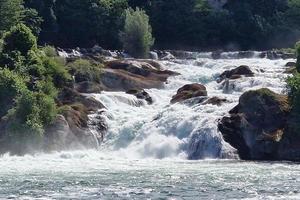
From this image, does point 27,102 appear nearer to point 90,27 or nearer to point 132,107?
point 132,107

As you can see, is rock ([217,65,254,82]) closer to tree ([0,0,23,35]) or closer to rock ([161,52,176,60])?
rock ([161,52,176,60])

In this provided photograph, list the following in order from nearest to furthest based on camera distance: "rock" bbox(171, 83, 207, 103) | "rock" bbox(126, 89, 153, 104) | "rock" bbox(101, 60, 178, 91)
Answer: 1. "rock" bbox(171, 83, 207, 103)
2. "rock" bbox(126, 89, 153, 104)
3. "rock" bbox(101, 60, 178, 91)

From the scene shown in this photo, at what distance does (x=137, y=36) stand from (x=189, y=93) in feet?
141

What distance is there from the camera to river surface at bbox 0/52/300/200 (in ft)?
166

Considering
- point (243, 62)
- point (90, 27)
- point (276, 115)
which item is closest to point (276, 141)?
point (276, 115)

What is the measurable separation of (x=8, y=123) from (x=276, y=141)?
24264 mm

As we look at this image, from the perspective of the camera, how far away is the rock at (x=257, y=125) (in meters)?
70.0

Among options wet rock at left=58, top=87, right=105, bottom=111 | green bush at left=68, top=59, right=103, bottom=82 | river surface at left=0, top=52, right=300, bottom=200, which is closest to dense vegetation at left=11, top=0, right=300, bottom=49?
river surface at left=0, top=52, right=300, bottom=200

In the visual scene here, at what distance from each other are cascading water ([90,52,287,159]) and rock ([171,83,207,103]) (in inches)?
49.8

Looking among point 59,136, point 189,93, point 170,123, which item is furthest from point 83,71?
point 59,136

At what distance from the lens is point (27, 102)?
244ft

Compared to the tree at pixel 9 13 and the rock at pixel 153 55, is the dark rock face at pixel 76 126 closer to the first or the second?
the tree at pixel 9 13

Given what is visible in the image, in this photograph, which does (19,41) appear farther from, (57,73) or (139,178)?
(139,178)

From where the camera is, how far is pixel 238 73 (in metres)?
96.9
